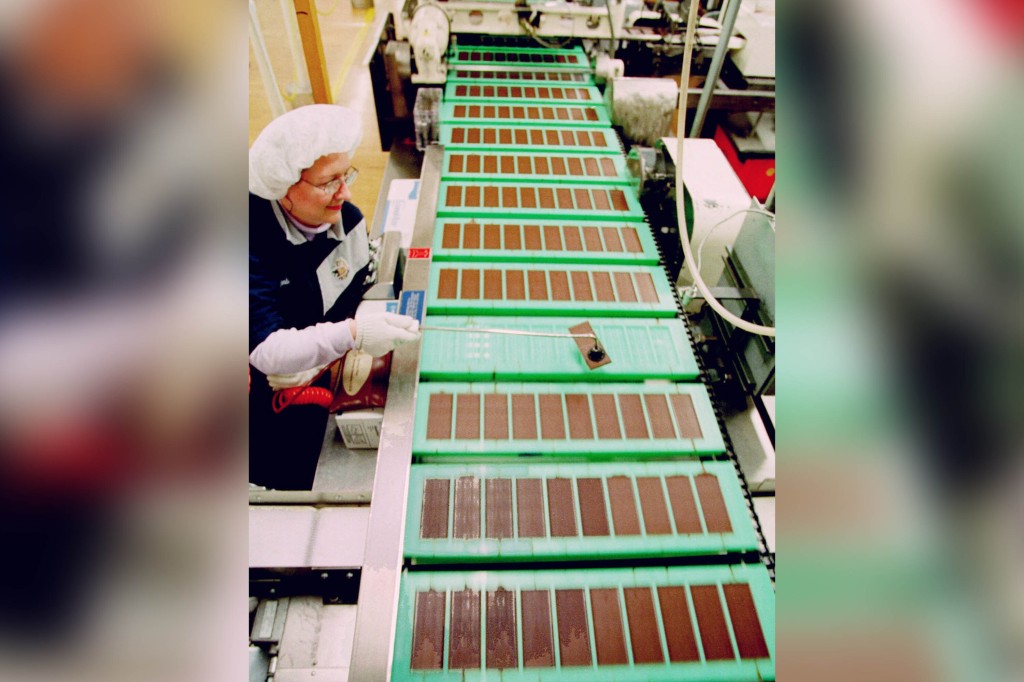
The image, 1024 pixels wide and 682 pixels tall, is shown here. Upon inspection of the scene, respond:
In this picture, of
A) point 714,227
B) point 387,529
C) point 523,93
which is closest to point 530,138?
point 523,93

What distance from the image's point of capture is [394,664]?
1524mm

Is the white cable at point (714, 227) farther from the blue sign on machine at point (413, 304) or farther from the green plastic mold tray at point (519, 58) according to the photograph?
the green plastic mold tray at point (519, 58)

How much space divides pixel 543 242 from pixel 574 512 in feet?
5.31

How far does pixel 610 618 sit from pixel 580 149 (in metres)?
3.16

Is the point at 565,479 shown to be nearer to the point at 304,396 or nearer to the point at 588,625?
the point at 588,625

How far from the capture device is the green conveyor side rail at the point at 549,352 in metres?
2.31

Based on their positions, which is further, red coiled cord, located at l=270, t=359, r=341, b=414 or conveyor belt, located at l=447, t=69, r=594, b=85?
conveyor belt, located at l=447, t=69, r=594, b=85

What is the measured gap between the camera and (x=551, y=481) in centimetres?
197

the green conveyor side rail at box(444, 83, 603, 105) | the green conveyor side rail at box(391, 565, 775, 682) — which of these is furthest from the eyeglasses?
the green conveyor side rail at box(444, 83, 603, 105)

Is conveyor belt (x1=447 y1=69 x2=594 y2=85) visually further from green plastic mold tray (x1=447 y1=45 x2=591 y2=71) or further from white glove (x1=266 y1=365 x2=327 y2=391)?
white glove (x1=266 y1=365 x2=327 y2=391)

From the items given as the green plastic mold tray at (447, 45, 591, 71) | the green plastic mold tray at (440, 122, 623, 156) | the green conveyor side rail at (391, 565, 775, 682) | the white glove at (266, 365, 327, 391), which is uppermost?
the green plastic mold tray at (447, 45, 591, 71)

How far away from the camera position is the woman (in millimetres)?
2369

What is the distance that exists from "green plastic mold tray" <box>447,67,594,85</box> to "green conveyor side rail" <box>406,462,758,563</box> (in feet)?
12.9

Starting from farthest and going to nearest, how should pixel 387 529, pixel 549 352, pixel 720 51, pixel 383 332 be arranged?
1. pixel 720 51
2. pixel 549 352
3. pixel 383 332
4. pixel 387 529
